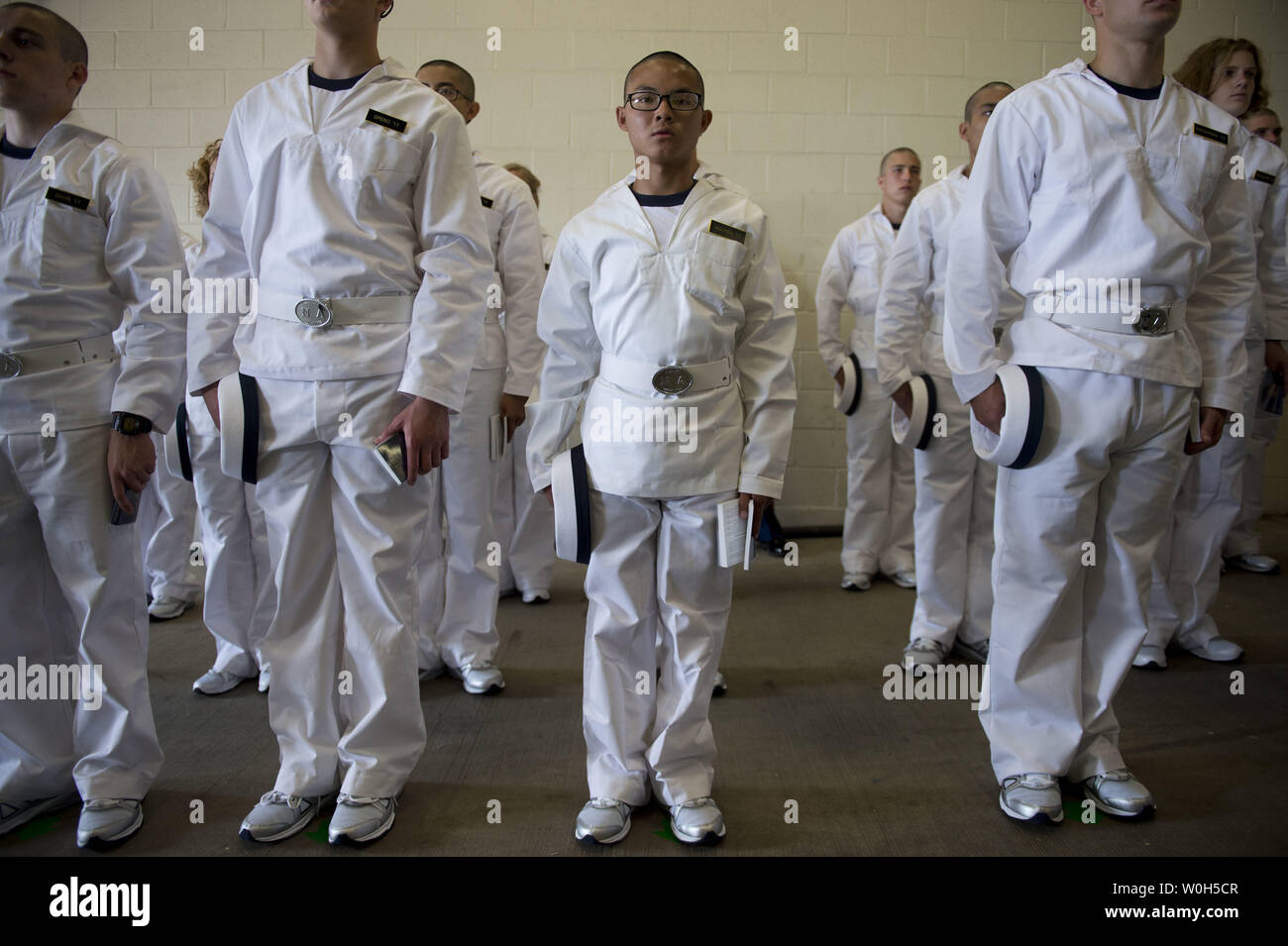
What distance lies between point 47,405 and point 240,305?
0.45 meters

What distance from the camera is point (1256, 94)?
323 cm

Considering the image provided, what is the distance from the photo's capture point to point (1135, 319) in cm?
194

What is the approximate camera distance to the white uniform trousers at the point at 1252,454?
11.5 feet

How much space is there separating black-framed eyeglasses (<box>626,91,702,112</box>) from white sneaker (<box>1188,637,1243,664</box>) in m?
2.50

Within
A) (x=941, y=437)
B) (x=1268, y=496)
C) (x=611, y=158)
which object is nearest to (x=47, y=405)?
(x=941, y=437)

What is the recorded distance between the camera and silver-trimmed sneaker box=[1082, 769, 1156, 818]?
6.72ft

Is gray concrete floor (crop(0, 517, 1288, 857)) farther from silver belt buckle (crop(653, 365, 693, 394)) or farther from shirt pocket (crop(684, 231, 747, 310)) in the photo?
shirt pocket (crop(684, 231, 747, 310))

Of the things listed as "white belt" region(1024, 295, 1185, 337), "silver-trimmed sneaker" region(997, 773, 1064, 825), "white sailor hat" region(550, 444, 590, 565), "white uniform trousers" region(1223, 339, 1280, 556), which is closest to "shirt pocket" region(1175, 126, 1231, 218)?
"white belt" region(1024, 295, 1185, 337)

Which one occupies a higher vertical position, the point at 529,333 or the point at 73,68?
the point at 73,68

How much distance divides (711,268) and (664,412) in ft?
1.04

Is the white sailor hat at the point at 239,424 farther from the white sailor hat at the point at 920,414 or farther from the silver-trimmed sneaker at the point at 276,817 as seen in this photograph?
the white sailor hat at the point at 920,414

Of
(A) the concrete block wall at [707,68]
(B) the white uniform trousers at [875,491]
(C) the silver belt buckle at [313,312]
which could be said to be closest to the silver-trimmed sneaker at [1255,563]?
(B) the white uniform trousers at [875,491]

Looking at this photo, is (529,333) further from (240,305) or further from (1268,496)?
(1268,496)

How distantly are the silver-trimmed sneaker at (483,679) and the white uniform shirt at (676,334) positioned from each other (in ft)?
3.26
